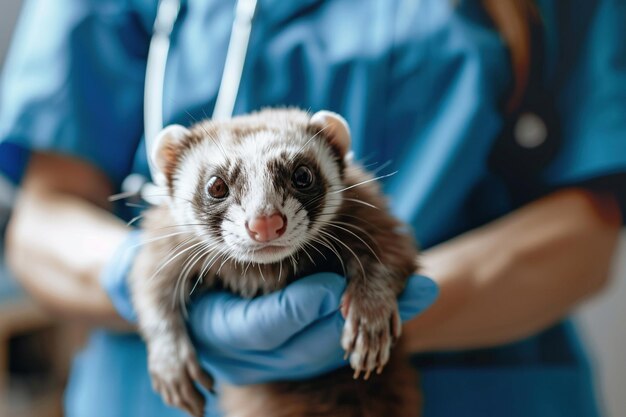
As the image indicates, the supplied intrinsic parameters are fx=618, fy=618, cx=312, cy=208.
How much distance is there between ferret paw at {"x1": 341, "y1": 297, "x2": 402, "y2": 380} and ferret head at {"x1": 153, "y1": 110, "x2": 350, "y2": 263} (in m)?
0.06

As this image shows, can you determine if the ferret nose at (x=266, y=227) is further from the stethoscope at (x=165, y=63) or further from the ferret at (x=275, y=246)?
the stethoscope at (x=165, y=63)

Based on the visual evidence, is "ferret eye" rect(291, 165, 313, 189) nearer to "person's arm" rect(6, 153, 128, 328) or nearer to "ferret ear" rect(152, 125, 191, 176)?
"ferret ear" rect(152, 125, 191, 176)

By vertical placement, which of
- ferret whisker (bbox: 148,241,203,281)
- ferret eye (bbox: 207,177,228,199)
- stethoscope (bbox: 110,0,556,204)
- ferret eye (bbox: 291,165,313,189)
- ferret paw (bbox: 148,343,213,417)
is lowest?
ferret paw (bbox: 148,343,213,417)

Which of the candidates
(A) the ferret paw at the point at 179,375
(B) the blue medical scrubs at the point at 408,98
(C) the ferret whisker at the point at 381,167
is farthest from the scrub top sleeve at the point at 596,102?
(A) the ferret paw at the point at 179,375

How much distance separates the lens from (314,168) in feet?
1.39

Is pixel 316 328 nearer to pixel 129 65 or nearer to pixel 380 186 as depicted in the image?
pixel 380 186

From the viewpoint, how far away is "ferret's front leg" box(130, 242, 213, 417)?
51cm

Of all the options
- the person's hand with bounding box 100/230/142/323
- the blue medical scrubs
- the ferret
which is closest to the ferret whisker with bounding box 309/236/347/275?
the ferret

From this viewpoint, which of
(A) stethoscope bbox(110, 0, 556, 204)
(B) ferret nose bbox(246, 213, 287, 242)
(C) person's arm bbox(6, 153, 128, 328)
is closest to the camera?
(B) ferret nose bbox(246, 213, 287, 242)

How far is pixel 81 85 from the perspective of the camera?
64 cm

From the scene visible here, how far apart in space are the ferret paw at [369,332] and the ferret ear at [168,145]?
165 mm

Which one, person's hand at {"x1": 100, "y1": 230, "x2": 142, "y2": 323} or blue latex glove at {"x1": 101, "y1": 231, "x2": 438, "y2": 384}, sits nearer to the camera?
blue latex glove at {"x1": 101, "y1": 231, "x2": 438, "y2": 384}

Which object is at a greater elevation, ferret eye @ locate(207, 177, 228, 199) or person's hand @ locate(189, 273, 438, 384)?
ferret eye @ locate(207, 177, 228, 199)

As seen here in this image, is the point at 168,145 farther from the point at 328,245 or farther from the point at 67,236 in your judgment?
the point at 67,236
